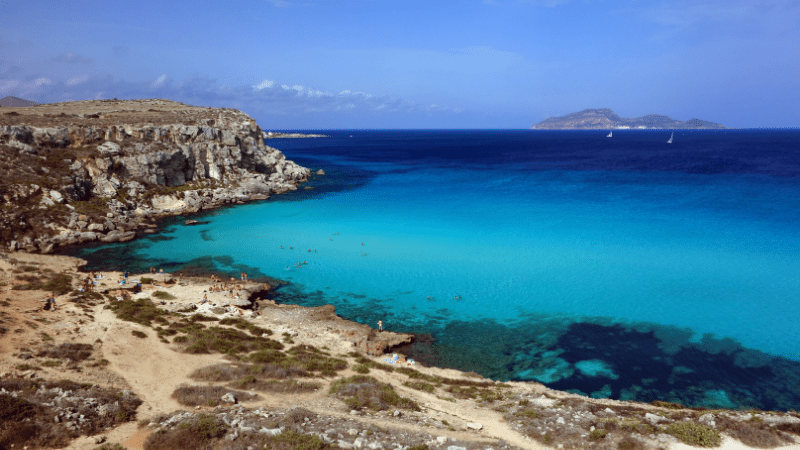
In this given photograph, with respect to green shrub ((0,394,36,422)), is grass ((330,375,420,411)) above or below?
below

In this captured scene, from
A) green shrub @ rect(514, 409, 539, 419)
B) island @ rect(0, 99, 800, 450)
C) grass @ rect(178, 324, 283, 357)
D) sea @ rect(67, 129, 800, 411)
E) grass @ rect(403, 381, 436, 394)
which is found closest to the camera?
island @ rect(0, 99, 800, 450)

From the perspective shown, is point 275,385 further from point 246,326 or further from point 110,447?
point 246,326

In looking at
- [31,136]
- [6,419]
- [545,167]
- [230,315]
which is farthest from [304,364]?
[545,167]

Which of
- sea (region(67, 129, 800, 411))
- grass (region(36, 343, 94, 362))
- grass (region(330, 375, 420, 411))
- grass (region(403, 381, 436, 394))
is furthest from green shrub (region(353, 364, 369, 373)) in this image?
grass (region(36, 343, 94, 362))

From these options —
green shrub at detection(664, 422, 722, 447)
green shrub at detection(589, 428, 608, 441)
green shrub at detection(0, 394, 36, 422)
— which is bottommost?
green shrub at detection(589, 428, 608, 441)

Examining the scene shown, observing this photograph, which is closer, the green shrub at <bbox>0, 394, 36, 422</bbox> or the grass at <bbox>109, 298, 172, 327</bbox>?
the green shrub at <bbox>0, 394, 36, 422</bbox>

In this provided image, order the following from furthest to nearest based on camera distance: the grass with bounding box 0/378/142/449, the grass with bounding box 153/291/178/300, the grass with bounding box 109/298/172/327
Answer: the grass with bounding box 153/291/178/300 → the grass with bounding box 109/298/172/327 → the grass with bounding box 0/378/142/449

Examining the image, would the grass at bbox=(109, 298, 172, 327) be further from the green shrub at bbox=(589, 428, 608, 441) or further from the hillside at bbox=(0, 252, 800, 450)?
the green shrub at bbox=(589, 428, 608, 441)
